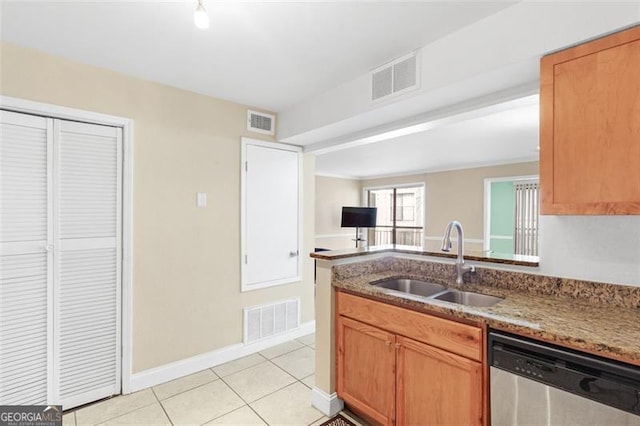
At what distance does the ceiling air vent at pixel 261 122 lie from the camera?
3051 millimetres

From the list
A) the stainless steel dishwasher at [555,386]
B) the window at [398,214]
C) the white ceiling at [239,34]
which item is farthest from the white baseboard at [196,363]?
the window at [398,214]

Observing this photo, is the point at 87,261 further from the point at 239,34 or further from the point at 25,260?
the point at 239,34

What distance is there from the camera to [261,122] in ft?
10.2

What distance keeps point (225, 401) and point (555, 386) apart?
6.74 feet

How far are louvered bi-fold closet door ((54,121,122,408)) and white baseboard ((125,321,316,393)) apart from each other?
0.59ft

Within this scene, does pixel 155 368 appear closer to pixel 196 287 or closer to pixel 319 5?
pixel 196 287

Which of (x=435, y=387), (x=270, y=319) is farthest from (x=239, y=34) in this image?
(x=270, y=319)

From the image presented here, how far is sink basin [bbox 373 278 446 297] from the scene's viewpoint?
215 cm

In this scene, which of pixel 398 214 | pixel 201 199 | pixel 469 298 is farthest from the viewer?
pixel 398 214

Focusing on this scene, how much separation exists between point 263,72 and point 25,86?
5.09 feet

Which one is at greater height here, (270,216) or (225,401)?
(270,216)

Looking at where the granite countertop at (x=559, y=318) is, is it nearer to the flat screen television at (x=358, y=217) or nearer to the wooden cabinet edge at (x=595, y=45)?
the wooden cabinet edge at (x=595, y=45)

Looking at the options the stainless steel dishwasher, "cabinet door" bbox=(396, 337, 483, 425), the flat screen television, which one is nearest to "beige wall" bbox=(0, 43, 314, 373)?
"cabinet door" bbox=(396, 337, 483, 425)

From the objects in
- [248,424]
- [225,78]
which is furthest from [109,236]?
[248,424]
